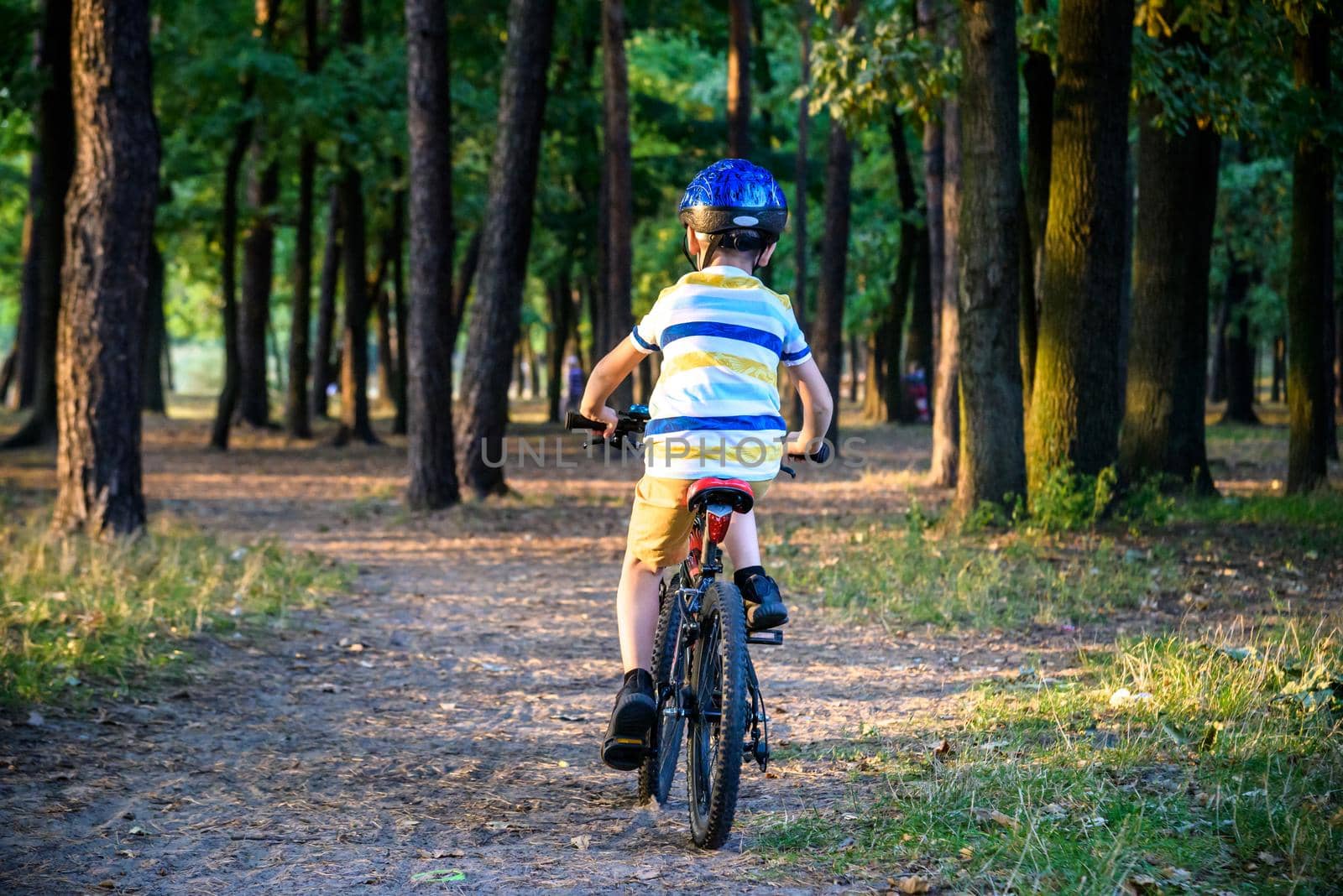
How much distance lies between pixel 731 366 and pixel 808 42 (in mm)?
23996

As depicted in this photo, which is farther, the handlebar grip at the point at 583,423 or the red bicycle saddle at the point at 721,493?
the handlebar grip at the point at 583,423

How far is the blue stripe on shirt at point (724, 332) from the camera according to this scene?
4.60m

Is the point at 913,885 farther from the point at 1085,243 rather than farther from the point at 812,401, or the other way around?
the point at 1085,243

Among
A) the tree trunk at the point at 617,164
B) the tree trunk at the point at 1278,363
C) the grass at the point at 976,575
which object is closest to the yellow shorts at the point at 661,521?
the grass at the point at 976,575

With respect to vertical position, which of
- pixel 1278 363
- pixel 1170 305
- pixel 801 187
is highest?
pixel 801 187

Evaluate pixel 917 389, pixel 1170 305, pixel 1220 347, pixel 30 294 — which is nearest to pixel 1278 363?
pixel 1220 347

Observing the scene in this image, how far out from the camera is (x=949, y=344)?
15.5m

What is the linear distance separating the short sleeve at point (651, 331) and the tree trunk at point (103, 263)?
7659 mm

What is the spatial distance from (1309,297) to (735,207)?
1141 cm

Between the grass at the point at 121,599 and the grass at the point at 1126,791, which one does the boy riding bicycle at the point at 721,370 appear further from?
the grass at the point at 121,599

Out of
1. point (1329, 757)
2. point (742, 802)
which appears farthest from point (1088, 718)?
point (742, 802)

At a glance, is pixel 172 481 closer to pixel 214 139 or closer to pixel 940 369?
pixel 214 139

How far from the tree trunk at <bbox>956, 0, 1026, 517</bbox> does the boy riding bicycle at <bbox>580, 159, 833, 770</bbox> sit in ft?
23.8

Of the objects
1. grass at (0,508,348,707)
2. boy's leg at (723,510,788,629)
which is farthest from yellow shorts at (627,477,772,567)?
grass at (0,508,348,707)
